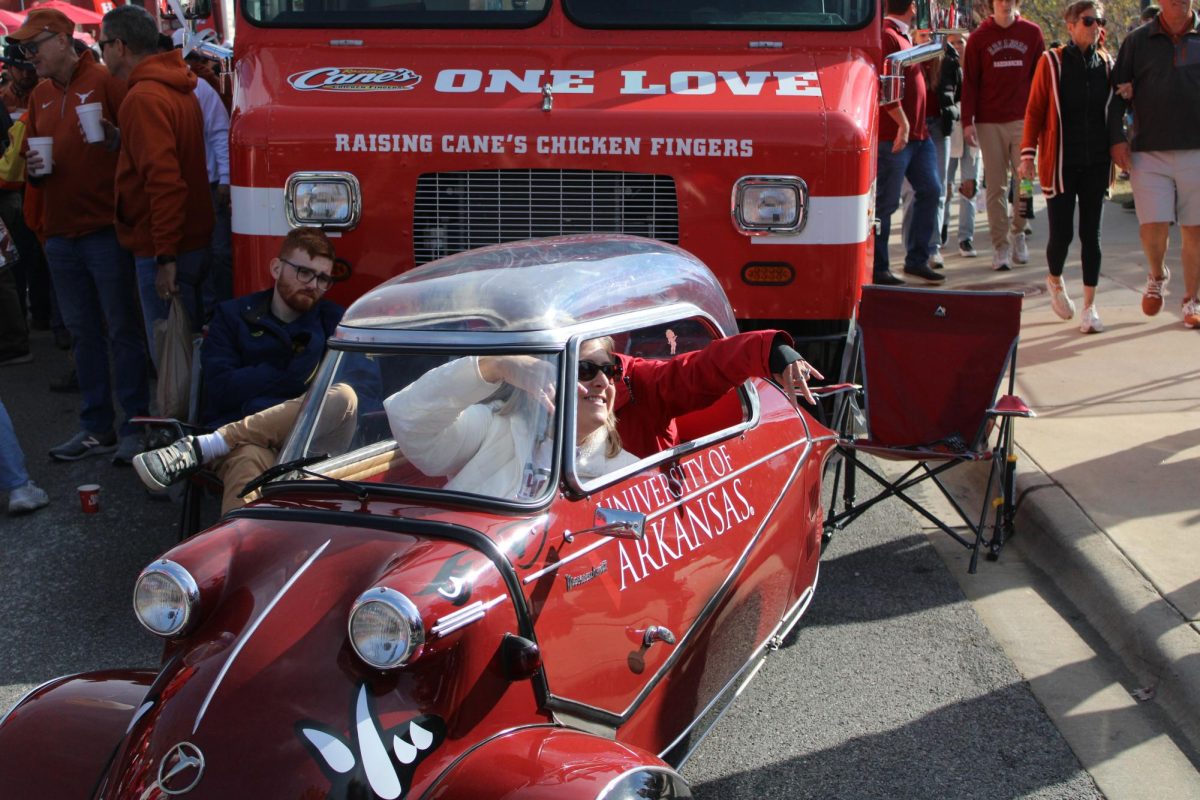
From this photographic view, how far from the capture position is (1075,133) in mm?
8406

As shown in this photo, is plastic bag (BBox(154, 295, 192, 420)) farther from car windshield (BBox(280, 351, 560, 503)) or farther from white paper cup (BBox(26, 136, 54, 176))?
car windshield (BBox(280, 351, 560, 503))

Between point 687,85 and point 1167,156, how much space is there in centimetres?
→ 375

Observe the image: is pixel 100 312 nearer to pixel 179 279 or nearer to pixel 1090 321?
pixel 179 279

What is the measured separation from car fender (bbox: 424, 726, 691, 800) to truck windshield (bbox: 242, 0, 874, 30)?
4170 mm

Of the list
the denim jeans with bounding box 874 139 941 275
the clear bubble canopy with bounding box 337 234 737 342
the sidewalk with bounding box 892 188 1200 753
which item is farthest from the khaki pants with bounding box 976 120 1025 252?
the clear bubble canopy with bounding box 337 234 737 342

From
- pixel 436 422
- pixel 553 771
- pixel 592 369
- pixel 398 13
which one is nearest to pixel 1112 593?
pixel 592 369

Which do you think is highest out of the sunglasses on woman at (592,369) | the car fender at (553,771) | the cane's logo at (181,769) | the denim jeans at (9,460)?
the sunglasses on woman at (592,369)

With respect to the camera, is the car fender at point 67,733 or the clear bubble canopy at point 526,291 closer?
the car fender at point 67,733

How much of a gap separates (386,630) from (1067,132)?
7.09 metres

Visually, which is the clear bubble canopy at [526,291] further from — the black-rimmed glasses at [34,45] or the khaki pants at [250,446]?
the black-rimmed glasses at [34,45]

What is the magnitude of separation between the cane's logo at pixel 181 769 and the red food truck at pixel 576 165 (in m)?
3.29

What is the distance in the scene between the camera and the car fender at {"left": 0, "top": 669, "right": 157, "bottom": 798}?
297 centimetres

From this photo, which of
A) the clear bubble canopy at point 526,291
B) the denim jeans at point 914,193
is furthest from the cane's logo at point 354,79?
the denim jeans at point 914,193

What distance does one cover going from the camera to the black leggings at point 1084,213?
27.8 ft
